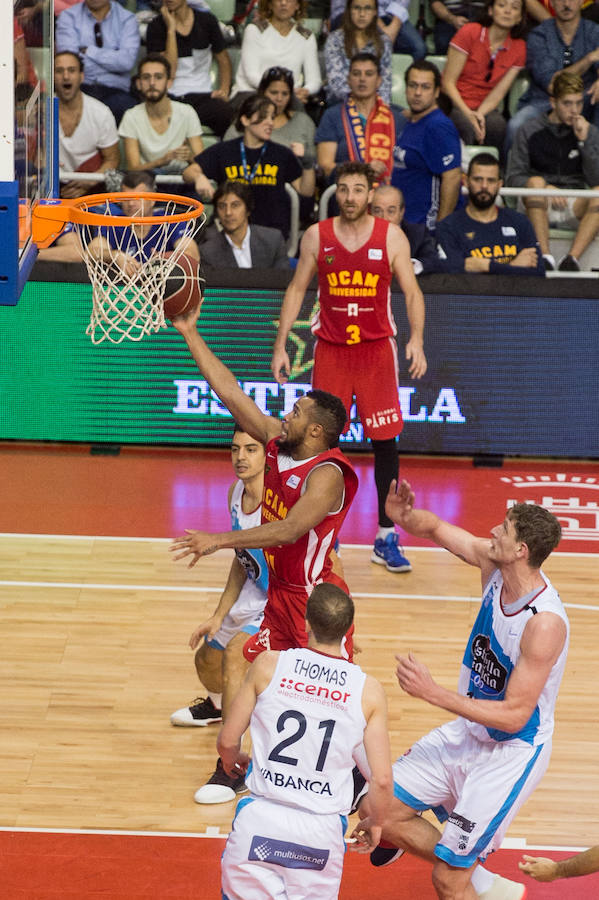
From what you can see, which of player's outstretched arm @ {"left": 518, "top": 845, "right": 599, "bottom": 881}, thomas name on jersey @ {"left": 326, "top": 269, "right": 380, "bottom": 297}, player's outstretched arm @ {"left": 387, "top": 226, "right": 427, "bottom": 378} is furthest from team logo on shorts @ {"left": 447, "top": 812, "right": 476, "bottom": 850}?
thomas name on jersey @ {"left": 326, "top": 269, "right": 380, "bottom": 297}

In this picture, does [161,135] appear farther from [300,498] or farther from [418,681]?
[418,681]

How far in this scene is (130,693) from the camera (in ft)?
22.8

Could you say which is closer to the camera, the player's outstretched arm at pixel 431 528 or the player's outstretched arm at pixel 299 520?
the player's outstretched arm at pixel 299 520

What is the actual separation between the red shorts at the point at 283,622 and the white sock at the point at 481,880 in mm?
1049

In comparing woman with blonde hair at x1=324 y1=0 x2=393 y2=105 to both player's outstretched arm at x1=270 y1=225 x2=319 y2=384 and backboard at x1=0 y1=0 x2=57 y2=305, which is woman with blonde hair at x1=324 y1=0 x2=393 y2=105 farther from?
backboard at x1=0 y1=0 x2=57 y2=305

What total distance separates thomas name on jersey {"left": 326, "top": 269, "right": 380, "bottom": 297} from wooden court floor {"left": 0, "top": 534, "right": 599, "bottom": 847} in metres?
1.85

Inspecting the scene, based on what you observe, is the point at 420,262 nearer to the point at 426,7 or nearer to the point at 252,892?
the point at 426,7

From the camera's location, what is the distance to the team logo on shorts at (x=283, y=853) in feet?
13.9

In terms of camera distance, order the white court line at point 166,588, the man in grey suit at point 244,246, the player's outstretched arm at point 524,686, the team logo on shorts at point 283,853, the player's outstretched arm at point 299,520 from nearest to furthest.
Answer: the team logo on shorts at point 283,853 → the player's outstretched arm at point 524,686 → the player's outstretched arm at point 299,520 → the white court line at point 166,588 → the man in grey suit at point 244,246

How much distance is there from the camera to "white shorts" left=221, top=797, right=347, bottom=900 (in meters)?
4.25

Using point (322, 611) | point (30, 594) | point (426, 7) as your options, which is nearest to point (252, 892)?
point (322, 611)

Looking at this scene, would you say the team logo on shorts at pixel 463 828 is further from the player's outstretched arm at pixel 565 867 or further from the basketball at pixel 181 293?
the basketball at pixel 181 293

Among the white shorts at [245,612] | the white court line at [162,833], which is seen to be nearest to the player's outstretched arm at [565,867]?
the white court line at [162,833]

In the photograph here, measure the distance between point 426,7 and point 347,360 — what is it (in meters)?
7.02
